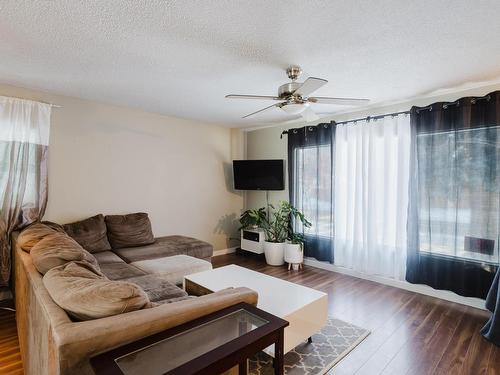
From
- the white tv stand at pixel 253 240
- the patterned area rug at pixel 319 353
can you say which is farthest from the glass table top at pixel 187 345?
the white tv stand at pixel 253 240

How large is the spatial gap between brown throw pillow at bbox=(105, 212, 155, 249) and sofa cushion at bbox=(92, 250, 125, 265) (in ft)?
0.78

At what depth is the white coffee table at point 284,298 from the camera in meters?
1.99

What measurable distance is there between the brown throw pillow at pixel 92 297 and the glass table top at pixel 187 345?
8.8 inches

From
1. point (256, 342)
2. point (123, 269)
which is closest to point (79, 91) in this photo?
point (123, 269)

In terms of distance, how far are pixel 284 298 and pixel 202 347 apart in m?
1.29

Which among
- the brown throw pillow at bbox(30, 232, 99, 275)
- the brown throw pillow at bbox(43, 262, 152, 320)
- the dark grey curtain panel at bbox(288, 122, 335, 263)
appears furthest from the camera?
the dark grey curtain panel at bbox(288, 122, 335, 263)

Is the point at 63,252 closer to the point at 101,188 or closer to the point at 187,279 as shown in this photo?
the point at 187,279

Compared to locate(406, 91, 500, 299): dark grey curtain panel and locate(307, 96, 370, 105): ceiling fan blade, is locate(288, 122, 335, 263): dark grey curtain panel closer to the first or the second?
locate(406, 91, 500, 299): dark grey curtain panel

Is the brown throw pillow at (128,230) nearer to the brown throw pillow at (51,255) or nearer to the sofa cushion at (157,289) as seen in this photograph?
the sofa cushion at (157,289)

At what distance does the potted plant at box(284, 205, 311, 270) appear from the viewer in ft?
13.6

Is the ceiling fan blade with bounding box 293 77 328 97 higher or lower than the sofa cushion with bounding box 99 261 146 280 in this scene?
higher

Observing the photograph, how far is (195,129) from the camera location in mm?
4652

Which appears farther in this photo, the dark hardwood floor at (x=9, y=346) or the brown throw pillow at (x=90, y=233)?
the brown throw pillow at (x=90, y=233)

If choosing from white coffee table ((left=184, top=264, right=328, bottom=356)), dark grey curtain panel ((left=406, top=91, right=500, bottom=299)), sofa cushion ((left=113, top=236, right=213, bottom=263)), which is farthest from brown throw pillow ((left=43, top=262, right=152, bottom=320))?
dark grey curtain panel ((left=406, top=91, right=500, bottom=299))
